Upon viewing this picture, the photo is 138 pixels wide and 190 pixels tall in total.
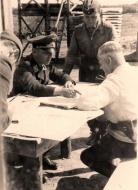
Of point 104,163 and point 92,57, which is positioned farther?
point 92,57

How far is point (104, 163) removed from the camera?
2.80m

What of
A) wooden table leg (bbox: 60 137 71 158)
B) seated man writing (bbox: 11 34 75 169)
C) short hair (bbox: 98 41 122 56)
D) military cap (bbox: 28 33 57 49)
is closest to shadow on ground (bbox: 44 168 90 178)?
wooden table leg (bbox: 60 137 71 158)

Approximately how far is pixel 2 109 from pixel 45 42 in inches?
37.8

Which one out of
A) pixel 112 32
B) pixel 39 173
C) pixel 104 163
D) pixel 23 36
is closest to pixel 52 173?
pixel 104 163

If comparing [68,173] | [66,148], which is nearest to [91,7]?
[66,148]

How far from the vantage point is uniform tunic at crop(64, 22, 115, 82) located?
13.0 feet

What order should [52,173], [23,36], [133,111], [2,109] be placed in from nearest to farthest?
[2,109] → [133,111] → [52,173] → [23,36]

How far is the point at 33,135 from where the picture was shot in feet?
7.22

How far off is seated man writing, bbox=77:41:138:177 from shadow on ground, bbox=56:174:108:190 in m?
0.42

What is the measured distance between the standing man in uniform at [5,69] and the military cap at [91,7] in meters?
1.29

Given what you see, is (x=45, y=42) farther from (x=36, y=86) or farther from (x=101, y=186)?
(x=101, y=186)

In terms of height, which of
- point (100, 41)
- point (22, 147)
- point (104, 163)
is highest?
point (100, 41)

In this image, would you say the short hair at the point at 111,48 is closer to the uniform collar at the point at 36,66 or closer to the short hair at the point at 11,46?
the short hair at the point at 11,46

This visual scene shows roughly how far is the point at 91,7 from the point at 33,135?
72.3 inches
